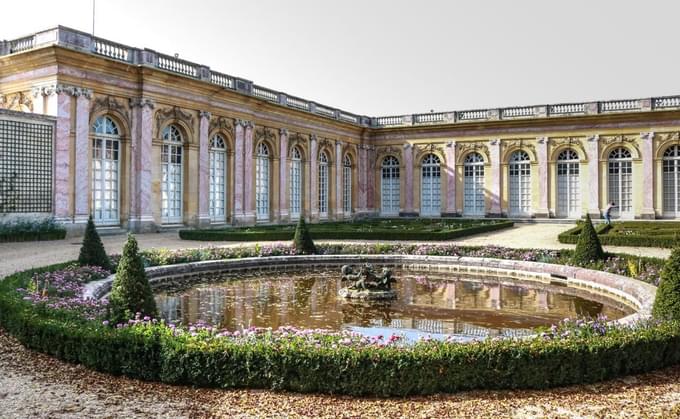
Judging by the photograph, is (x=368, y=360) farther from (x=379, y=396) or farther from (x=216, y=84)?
(x=216, y=84)

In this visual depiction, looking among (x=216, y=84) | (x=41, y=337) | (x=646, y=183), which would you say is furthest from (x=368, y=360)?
(x=646, y=183)

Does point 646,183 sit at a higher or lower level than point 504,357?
higher

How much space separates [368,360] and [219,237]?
13.9m

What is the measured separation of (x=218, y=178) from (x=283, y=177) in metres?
4.15

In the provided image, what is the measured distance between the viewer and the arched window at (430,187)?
111 feet

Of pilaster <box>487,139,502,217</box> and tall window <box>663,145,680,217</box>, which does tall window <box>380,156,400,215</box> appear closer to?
pilaster <box>487,139,502,217</box>

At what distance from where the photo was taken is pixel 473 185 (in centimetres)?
3278

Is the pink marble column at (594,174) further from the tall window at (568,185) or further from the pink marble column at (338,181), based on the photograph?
the pink marble column at (338,181)

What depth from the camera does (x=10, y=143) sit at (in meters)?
17.3

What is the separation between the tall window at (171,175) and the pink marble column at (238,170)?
281cm

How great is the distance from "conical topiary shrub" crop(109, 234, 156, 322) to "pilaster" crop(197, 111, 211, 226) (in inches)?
655

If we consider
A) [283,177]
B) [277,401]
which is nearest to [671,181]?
[283,177]

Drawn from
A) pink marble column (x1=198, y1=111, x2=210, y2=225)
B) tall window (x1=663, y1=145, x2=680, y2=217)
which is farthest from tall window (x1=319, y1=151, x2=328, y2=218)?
tall window (x1=663, y1=145, x2=680, y2=217)

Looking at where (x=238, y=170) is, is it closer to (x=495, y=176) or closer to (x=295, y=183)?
(x=295, y=183)
